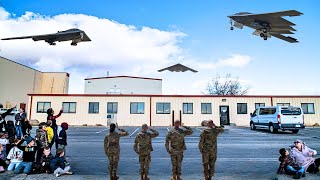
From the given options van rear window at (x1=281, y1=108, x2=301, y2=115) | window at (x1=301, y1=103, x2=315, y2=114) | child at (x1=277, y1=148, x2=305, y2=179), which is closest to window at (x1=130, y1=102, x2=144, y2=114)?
van rear window at (x1=281, y1=108, x2=301, y2=115)

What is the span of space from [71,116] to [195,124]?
14314 millimetres

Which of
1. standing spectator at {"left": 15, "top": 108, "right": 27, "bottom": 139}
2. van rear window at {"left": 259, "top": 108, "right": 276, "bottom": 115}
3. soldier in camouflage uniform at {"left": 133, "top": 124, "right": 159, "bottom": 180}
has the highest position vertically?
van rear window at {"left": 259, "top": 108, "right": 276, "bottom": 115}

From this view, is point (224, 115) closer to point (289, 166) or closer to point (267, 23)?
point (267, 23)

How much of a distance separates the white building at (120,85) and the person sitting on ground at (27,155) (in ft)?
113

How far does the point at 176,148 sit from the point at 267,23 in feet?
18.8

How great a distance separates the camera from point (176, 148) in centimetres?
712

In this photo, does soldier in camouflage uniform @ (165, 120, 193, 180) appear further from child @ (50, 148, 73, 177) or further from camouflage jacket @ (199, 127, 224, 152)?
child @ (50, 148, 73, 177)

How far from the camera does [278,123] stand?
2134cm

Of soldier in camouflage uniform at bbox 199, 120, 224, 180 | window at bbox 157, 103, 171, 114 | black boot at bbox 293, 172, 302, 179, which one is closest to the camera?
soldier in camouflage uniform at bbox 199, 120, 224, 180

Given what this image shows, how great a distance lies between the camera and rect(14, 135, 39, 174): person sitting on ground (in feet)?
26.0

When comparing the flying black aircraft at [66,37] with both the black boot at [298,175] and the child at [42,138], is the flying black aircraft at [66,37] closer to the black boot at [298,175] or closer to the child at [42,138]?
the child at [42,138]

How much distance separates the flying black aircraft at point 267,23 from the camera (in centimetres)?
914

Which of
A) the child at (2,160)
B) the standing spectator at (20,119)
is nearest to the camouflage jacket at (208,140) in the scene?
the child at (2,160)

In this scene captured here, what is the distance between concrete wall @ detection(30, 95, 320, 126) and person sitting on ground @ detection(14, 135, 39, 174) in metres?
23.3
